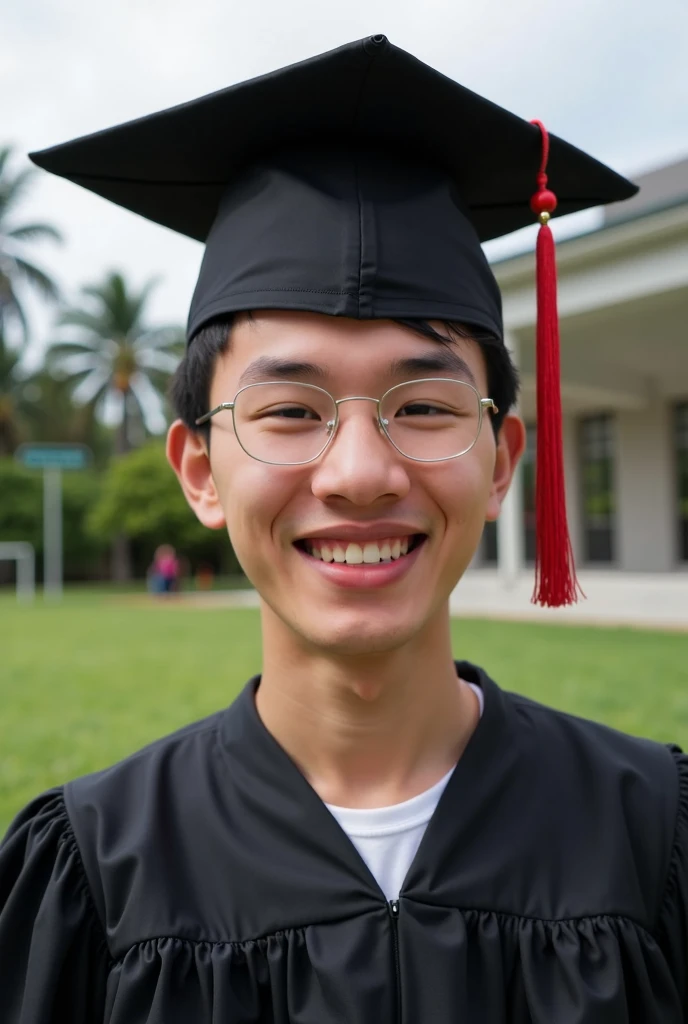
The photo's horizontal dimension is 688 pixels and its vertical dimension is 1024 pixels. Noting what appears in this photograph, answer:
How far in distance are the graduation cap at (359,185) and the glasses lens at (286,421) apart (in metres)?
0.14

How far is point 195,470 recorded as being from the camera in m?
1.57

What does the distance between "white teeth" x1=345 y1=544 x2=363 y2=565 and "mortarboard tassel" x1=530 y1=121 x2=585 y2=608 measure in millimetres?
452

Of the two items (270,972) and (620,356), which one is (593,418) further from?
(270,972)

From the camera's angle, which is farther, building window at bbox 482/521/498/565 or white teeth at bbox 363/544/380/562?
building window at bbox 482/521/498/565

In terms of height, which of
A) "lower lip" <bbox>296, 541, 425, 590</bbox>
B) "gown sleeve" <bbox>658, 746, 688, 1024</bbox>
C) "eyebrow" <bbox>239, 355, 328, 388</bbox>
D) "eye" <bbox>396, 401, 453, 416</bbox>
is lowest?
"gown sleeve" <bbox>658, 746, 688, 1024</bbox>

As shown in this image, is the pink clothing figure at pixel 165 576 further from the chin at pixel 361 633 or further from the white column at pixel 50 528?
the chin at pixel 361 633

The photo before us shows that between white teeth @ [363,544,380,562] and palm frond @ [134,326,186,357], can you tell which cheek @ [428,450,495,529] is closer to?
white teeth @ [363,544,380,562]

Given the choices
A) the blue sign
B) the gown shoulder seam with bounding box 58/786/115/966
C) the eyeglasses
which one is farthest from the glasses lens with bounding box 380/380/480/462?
the blue sign

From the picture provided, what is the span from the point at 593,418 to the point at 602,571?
3038 millimetres

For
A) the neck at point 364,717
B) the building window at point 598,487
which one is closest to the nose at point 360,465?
the neck at point 364,717

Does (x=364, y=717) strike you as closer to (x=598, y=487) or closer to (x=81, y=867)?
(x=81, y=867)

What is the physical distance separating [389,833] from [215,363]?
2.79ft

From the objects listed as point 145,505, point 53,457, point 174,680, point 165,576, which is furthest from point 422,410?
point 145,505

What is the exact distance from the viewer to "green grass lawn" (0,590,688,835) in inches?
159
